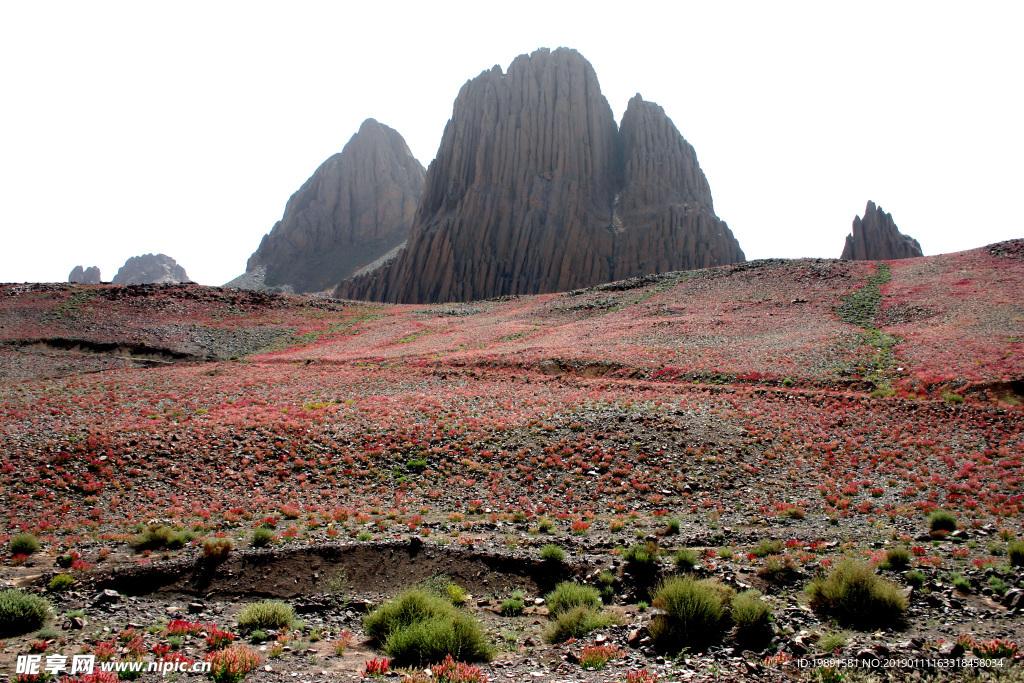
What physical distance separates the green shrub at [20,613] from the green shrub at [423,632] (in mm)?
5012

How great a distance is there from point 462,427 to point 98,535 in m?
11.6

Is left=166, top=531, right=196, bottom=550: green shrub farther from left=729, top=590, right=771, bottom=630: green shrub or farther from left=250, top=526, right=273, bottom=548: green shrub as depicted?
left=729, top=590, right=771, bottom=630: green shrub

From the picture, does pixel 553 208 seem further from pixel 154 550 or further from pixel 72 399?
pixel 154 550

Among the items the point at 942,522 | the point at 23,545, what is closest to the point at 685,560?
the point at 942,522

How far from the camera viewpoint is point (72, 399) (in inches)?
1012

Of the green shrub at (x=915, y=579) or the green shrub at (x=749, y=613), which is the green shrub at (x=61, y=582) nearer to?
the green shrub at (x=749, y=613)

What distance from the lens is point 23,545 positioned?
485 inches

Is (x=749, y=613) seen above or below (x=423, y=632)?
above

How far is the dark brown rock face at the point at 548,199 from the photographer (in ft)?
334

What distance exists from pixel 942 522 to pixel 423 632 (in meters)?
11.6

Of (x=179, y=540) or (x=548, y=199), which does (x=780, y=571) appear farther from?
(x=548, y=199)

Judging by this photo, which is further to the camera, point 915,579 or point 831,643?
point 915,579

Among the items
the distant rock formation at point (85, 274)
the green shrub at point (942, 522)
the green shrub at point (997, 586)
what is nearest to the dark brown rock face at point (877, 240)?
the green shrub at point (942, 522)

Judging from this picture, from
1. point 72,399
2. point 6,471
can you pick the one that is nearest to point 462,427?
point 6,471
